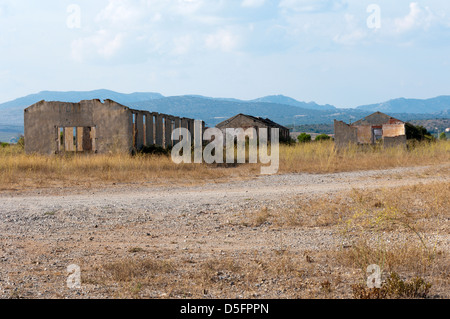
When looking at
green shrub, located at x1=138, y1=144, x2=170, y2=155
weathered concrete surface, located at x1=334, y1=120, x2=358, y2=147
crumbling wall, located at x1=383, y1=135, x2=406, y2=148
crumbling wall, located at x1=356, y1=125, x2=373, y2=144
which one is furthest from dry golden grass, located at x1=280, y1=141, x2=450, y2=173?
crumbling wall, located at x1=356, y1=125, x2=373, y2=144

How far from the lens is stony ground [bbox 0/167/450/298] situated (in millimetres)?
5004

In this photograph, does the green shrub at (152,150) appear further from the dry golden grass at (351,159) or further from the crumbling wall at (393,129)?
the crumbling wall at (393,129)

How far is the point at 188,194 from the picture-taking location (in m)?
11.7

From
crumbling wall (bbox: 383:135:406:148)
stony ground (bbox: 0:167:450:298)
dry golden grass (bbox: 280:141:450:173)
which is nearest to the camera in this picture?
Answer: stony ground (bbox: 0:167:450:298)

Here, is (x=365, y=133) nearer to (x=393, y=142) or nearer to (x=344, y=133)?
(x=344, y=133)

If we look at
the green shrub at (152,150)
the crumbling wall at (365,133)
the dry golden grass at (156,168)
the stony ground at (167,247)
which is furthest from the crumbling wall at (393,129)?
the stony ground at (167,247)

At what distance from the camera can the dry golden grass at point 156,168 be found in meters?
14.9

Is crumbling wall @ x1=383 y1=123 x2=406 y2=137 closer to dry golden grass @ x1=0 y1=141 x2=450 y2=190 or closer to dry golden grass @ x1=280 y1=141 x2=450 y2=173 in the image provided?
dry golden grass @ x1=280 y1=141 x2=450 y2=173

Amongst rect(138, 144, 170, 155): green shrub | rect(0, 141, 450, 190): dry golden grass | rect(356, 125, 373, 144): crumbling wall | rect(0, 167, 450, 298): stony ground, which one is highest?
rect(356, 125, 373, 144): crumbling wall

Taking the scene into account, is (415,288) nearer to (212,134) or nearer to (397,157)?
(397,157)

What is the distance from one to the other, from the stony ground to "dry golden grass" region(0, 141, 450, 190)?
304 cm

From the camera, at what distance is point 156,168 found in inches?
669

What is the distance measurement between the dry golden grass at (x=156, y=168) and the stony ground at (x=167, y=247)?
9.96 ft
